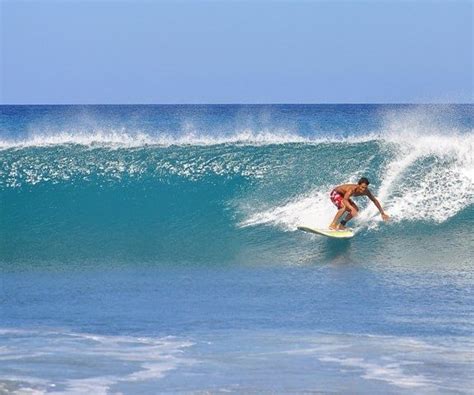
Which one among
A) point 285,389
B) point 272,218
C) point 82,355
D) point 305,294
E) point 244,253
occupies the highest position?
point 272,218

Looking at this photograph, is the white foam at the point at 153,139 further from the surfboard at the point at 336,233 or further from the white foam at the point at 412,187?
the surfboard at the point at 336,233

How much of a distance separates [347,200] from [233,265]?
2.37m

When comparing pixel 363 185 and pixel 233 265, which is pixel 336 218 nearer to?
pixel 363 185

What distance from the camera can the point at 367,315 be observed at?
35.0 ft

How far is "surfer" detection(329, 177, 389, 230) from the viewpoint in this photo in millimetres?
15500

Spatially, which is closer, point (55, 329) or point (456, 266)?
point (55, 329)

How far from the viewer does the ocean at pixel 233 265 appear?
28.6 ft

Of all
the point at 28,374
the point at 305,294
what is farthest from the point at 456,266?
the point at 28,374

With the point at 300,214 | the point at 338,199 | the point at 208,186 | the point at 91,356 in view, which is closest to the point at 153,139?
the point at 208,186

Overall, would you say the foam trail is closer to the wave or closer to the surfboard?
the wave

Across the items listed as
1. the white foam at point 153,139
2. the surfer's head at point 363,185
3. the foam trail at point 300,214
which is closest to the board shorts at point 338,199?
the surfer's head at point 363,185

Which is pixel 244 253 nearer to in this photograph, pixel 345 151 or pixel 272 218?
pixel 272 218

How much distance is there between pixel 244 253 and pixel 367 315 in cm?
453

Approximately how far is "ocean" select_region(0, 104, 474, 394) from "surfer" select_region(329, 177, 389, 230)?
350 millimetres
